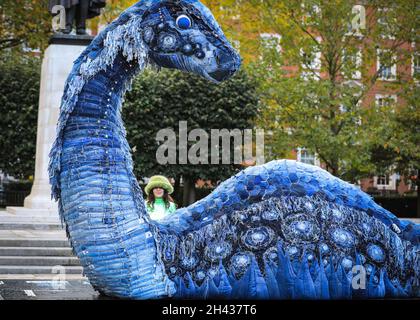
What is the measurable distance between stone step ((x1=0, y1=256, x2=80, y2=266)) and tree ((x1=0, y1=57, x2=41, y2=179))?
50.6ft

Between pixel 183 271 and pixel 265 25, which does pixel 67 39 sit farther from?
pixel 183 271

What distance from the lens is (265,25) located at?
2477cm

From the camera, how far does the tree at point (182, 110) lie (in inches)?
996

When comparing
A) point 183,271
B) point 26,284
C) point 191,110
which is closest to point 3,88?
point 191,110

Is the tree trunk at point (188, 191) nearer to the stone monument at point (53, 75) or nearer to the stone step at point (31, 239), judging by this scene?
the stone monument at point (53, 75)

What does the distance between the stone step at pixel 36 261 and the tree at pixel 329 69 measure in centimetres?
1228

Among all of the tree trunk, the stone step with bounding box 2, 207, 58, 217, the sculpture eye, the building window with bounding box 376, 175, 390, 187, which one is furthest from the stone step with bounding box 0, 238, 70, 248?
the building window with bounding box 376, 175, 390, 187

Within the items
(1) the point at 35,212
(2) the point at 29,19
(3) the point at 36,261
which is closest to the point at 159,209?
(3) the point at 36,261

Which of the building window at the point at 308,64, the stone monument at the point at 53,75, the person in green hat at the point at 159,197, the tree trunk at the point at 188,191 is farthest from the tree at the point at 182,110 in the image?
the person in green hat at the point at 159,197

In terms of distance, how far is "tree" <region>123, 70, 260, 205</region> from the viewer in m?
25.3

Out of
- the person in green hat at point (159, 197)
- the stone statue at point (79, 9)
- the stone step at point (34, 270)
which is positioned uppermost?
the stone statue at point (79, 9)

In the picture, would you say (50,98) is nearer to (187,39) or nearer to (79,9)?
(79,9)

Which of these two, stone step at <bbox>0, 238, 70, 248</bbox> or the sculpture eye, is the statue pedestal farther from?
the sculpture eye
